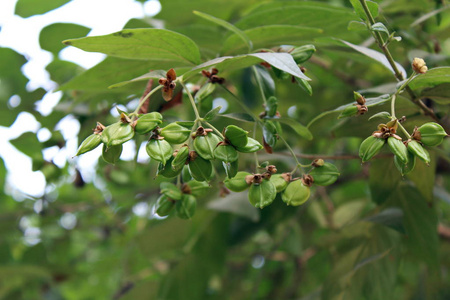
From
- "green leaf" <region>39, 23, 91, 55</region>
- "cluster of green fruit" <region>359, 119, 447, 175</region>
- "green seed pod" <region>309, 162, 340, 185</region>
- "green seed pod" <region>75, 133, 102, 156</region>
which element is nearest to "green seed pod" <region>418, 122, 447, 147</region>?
"cluster of green fruit" <region>359, 119, 447, 175</region>

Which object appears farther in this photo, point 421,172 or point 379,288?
point 379,288

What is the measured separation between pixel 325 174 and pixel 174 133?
0.58 ft

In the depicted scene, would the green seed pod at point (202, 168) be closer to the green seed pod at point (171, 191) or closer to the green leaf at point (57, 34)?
the green seed pod at point (171, 191)

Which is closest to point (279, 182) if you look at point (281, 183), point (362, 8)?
point (281, 183)

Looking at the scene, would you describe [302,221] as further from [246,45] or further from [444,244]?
[246,45]

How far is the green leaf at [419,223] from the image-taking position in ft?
2.73

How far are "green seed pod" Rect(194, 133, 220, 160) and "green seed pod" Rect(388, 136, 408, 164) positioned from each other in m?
0.18

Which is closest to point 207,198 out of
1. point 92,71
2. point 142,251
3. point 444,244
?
point 142,251

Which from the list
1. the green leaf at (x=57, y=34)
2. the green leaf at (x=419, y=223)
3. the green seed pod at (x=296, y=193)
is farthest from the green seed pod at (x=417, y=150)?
the green leaf at (x=57, y=34)

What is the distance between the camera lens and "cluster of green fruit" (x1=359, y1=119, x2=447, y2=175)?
47 cm

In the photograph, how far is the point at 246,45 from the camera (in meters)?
0.66

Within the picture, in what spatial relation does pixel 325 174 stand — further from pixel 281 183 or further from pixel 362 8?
pixel 362 8

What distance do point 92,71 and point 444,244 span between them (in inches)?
37.6

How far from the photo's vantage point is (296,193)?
53cm
